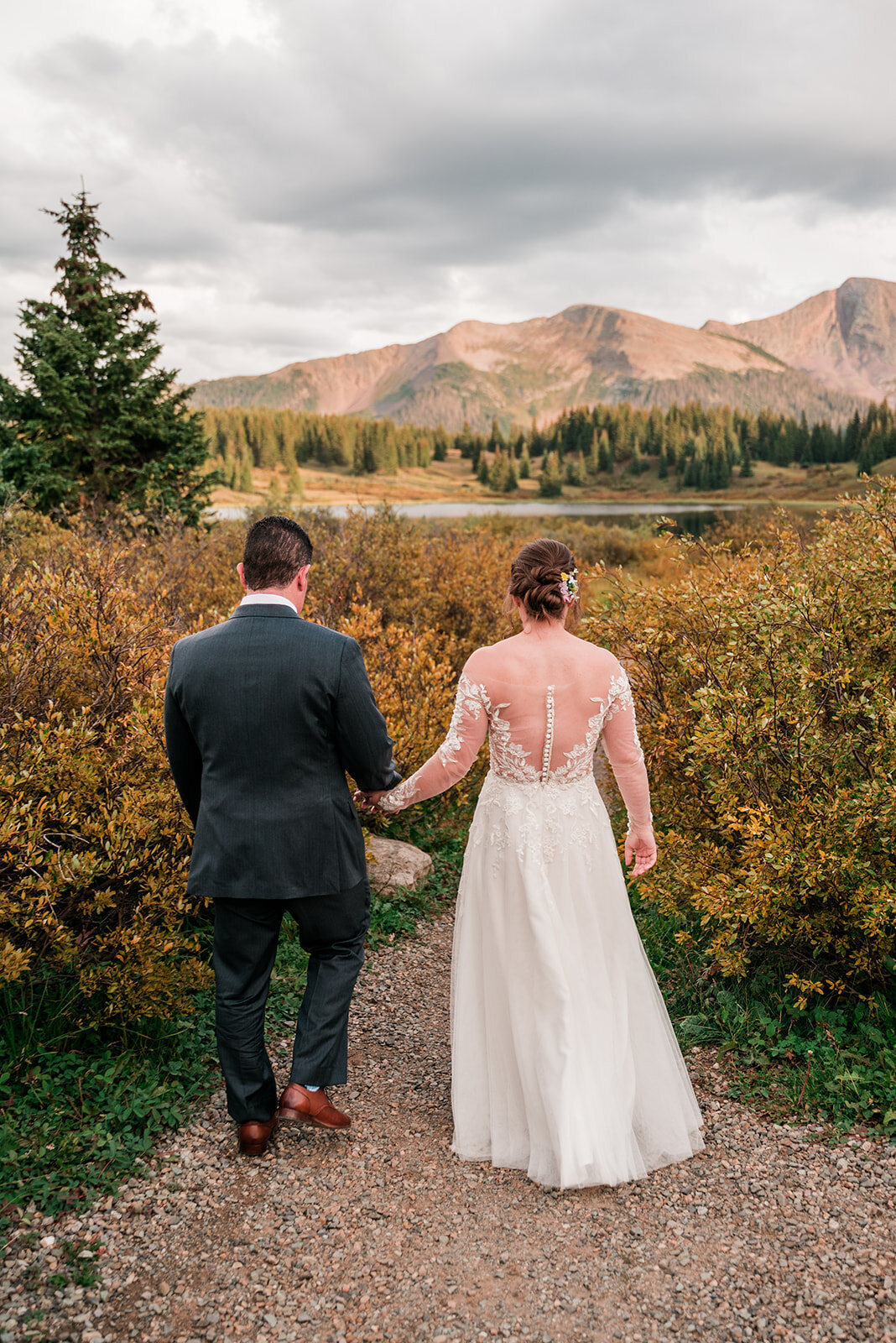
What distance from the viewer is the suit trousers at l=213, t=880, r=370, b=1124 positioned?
331 centimetres

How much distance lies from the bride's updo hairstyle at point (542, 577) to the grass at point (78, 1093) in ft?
9.08

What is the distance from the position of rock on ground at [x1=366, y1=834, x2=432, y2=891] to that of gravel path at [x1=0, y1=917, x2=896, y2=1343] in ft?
8.26

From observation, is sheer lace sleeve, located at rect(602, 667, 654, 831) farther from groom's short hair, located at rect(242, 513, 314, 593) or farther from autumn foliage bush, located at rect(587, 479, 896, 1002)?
groom's short hair, located at rect(242, 513, 314, 593)

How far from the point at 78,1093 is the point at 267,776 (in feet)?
6.04

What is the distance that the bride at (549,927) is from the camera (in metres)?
3.30

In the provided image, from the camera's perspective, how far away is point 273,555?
316 cm

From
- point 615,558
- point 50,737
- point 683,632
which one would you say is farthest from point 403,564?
point 615,558

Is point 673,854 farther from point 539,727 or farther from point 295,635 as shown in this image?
point 295,635

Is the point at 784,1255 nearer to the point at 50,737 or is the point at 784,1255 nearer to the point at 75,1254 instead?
the point at 75,1254

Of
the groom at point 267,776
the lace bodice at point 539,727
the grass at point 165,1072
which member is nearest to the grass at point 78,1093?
the grass at point 165,1072

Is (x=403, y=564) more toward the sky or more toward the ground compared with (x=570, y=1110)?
more toward the sky

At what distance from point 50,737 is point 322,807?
165 centimetres

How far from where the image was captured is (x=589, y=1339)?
257 cm

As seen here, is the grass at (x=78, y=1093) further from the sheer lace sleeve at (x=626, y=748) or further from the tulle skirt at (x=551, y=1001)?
the sheer lace sleeve at (x=626, y=748)
